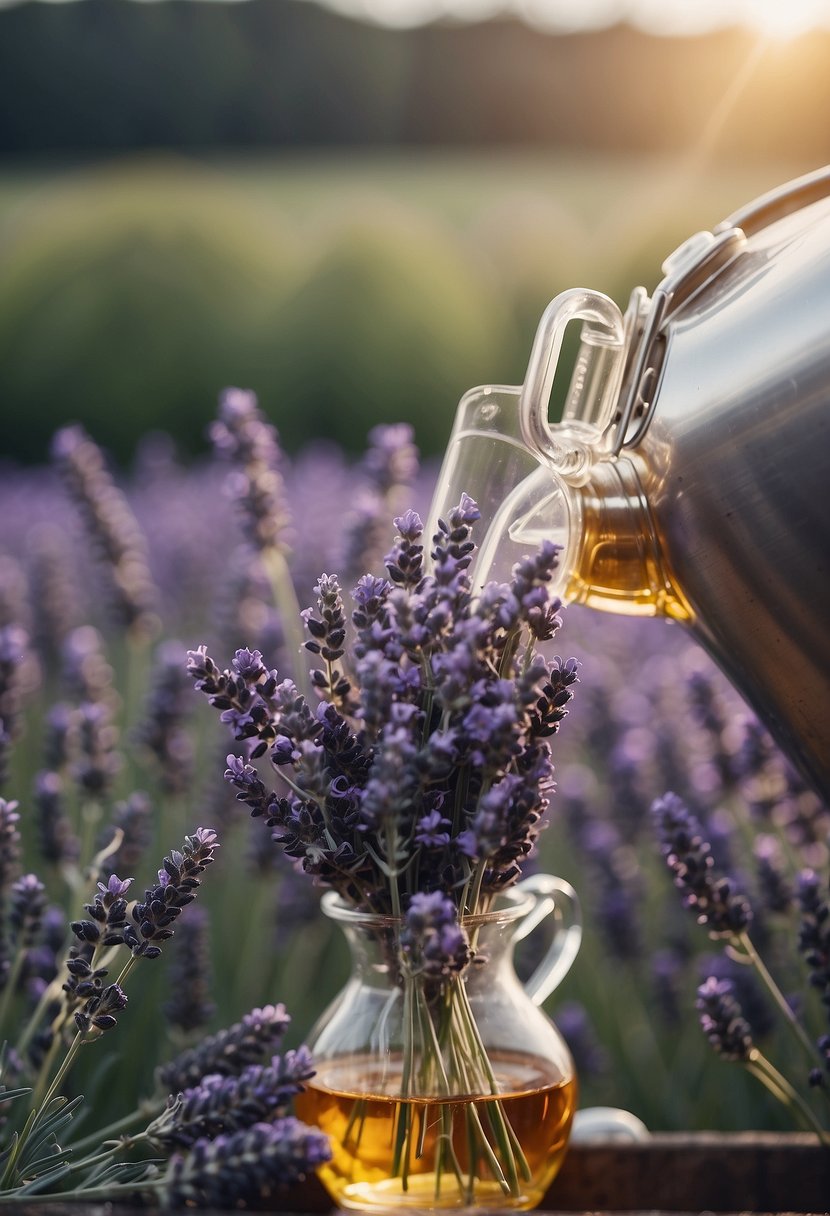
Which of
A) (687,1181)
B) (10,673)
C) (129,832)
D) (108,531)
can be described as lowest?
(687,1181)

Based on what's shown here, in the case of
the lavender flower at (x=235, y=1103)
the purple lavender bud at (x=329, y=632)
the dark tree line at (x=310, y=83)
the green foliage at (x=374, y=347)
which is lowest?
the lavender flower at (x=235, y=1103)

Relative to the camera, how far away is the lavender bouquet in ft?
2.28

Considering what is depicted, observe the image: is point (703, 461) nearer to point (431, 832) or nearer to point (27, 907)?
point (431, 832)

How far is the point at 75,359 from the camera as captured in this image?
7160 millimetres

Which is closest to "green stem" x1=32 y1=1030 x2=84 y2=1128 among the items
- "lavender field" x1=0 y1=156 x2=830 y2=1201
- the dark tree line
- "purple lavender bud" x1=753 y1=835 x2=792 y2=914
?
"lavender field" x1=0 y1=156 x2=830 y2=1201

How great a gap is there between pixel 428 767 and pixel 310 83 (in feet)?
33.5

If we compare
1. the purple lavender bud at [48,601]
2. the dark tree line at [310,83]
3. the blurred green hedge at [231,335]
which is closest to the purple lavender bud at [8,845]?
the purple lavender bud at [48,601]

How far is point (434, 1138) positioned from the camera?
748 millimetres

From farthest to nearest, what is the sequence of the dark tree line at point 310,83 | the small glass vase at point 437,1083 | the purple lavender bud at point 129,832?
1. the dark tree line at point 310,83
2. the purple lavender bud at point 129,832
3. the small glass vase at point 437,1083

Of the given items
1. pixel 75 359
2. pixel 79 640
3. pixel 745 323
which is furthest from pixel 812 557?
pixel 75 359

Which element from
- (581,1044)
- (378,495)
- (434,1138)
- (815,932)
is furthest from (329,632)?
(581,1044)

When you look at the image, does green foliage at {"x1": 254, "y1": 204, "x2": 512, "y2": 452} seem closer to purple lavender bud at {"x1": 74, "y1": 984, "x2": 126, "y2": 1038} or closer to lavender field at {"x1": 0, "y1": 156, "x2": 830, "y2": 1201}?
lavender field at {"x1": 0, "y1": 156, "x2": 830, "y2": 1201}

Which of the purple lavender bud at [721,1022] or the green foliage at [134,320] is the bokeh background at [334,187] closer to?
the green foliage at [134,320]

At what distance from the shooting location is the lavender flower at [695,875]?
2.90 feet
